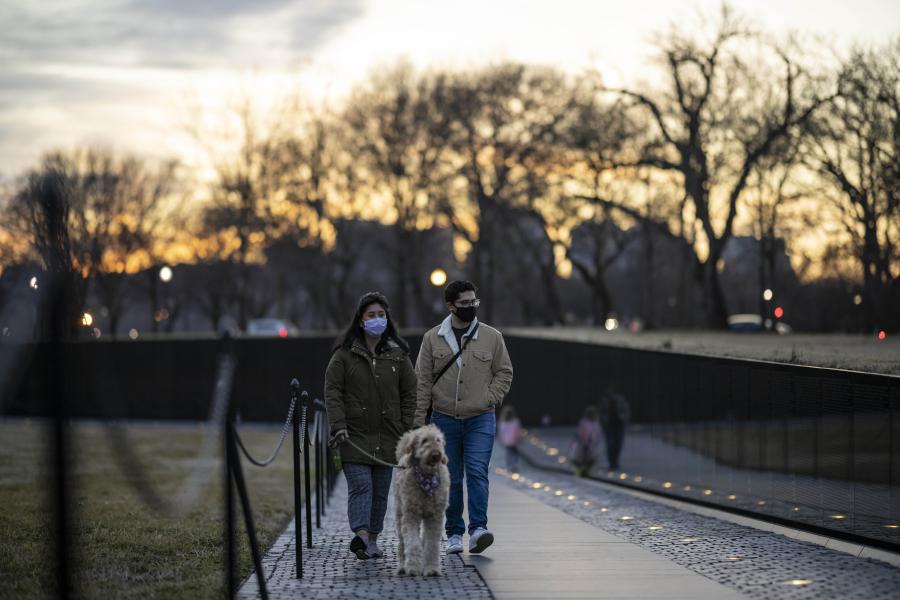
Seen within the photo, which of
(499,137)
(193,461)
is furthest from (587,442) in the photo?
(499,137)

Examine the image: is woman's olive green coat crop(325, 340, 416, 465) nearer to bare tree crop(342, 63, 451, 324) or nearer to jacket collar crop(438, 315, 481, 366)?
jacket collar crop(438, 315, 481, 366)

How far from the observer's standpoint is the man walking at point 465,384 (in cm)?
1033

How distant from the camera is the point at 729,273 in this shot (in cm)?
9981

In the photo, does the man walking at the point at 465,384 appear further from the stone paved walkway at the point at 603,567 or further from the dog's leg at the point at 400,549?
the dog's leg at the point at 400,549

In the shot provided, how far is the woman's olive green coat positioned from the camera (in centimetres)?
1005

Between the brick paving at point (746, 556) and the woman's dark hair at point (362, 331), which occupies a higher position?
the woman's dark hair at point (362, 331)

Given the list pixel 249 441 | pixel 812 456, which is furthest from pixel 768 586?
pixel 249 441

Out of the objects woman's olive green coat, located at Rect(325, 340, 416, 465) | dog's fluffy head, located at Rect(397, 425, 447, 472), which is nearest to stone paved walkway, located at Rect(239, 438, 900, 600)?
dog's fluffy head, located at Rect(397, 425, 447, 472)

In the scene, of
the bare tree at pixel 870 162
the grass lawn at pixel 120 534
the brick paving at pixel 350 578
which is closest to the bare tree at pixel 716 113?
the bare tree at pixel 870 162

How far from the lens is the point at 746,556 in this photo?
33.2 feet

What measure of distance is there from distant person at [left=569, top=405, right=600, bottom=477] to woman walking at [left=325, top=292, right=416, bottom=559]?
13.7m

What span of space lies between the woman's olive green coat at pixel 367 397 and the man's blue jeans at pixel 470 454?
44 cm

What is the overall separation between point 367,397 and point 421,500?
1.10m

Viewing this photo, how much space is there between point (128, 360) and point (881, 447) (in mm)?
41235
